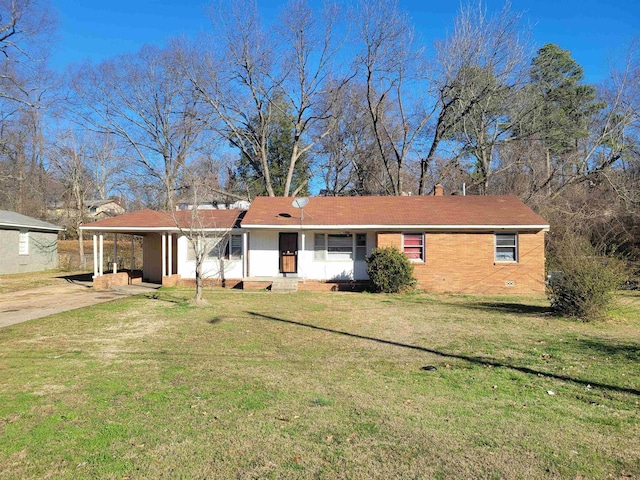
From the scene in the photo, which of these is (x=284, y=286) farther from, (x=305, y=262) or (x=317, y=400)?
(x=317, y=400)

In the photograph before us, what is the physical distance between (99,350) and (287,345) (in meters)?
3.15

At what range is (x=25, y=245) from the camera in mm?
25250

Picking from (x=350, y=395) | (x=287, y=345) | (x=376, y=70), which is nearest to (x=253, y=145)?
(x=376, y=70)

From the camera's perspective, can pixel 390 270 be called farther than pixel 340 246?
No

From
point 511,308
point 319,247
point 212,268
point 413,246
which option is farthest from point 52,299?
point 511,308

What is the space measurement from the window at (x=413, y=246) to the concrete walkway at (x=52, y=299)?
10.1 metres

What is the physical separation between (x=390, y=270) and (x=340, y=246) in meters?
3.16

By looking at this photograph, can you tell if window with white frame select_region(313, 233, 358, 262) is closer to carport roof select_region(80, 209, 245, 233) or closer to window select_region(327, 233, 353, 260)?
window select_region(327, 233, 353, 260)

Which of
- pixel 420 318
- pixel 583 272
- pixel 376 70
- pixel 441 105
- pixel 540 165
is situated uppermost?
pixel 376 70

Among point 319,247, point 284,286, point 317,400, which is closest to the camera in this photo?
point 317,400

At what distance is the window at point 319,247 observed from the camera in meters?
18.9

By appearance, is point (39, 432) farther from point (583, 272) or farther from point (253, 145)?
point (253, 145)

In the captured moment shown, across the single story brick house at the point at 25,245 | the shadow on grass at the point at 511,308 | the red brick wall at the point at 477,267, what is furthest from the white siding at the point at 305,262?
the single story brick house at the point at 25,245

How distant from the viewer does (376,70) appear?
1080 inches
